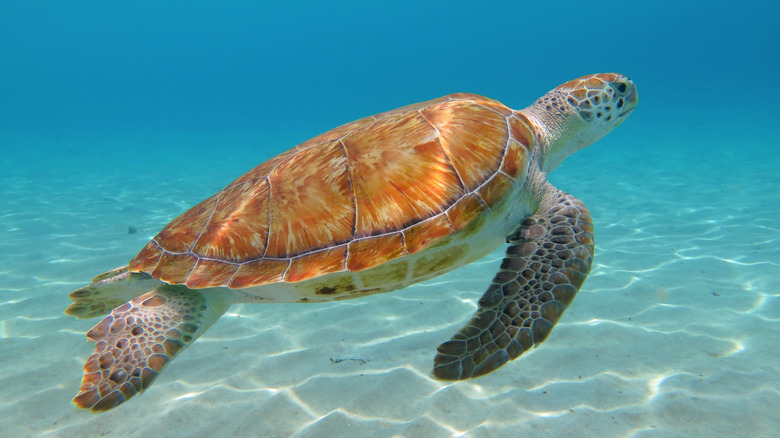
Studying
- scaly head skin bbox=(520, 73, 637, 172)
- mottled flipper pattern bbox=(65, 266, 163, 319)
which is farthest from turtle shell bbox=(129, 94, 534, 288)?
scaly head skin bbox=(520, 73, 637, 172)

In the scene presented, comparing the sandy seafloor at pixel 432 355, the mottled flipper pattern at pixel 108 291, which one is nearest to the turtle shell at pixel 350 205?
the mottled flipper pattern at pixel 108 291

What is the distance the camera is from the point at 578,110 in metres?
4.40

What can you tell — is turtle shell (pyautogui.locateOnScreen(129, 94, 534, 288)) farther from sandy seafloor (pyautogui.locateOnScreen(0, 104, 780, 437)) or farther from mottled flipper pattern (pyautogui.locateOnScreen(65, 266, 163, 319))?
sandy seafloor (pyautogui.locateOnScreen(0, 104, 780, 437))

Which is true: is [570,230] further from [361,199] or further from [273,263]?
[273,263]

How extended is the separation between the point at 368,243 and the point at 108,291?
2426 mm

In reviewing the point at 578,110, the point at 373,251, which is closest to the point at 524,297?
the point at 373,251

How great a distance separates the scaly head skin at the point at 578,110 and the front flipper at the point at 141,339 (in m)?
3.51

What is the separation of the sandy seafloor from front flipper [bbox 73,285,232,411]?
75 centimetres

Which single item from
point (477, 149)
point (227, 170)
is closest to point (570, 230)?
point (477, 149)

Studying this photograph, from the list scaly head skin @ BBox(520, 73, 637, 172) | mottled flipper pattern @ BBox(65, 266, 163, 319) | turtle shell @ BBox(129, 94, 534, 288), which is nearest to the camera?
turtle shell @ BBox(129, 94, 534, 288)

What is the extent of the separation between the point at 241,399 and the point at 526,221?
2.87 m

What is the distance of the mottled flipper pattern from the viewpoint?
3.33 metres

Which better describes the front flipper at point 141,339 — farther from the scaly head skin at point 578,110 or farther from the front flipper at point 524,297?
the scaly head skin at point 578,110

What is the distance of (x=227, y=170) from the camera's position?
20969 mm
